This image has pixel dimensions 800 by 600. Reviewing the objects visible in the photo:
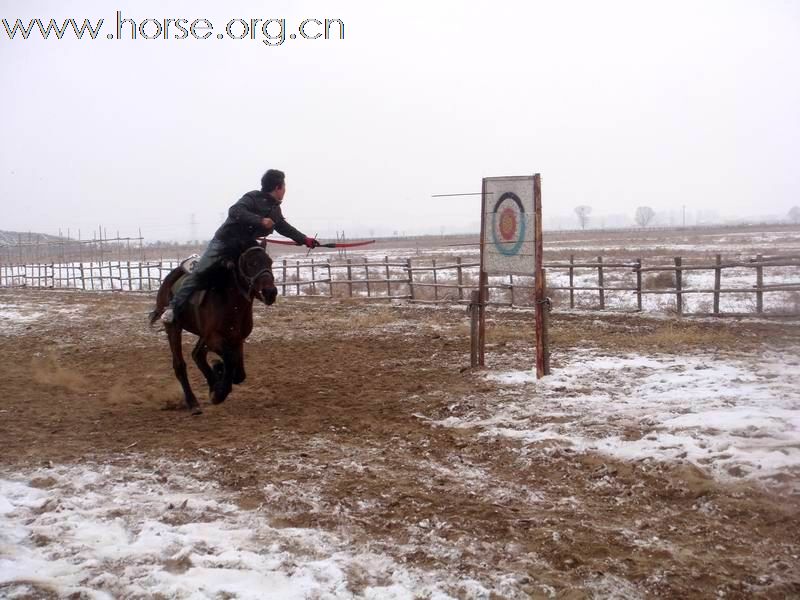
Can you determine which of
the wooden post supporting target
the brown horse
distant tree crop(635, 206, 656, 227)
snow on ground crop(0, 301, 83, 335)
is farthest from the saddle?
distant tree crop(635, 206, 656, 227)

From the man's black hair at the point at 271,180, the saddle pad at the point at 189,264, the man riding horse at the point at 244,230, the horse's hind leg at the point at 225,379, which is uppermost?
the man's black hair at the point at 271,180

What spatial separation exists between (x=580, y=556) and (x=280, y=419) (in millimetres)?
3827

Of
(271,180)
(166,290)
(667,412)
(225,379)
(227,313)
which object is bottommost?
(667,412)

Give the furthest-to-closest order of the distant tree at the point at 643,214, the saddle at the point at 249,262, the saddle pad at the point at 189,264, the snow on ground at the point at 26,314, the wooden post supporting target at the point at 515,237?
the distant tree at the point at 643,214, the snow on ground at the point at 26,314, the wooden post supporting target at the point at 515,237, the saddle pad at the point at 189,264, the saddle at the point at 249,262

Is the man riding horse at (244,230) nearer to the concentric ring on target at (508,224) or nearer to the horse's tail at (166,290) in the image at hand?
the horse's tail at (166,290)

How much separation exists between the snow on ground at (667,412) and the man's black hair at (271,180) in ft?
9.82

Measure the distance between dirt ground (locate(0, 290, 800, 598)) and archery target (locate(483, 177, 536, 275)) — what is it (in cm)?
147

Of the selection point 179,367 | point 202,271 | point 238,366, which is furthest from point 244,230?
point 179,367

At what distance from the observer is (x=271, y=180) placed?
22.8ft

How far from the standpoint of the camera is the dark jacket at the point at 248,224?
6.75 metres

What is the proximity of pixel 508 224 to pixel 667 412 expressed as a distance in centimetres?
339

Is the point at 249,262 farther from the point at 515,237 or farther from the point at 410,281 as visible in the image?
the point at 410,281

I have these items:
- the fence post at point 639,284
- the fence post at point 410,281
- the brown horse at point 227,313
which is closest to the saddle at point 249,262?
the brown horse at point 227,313

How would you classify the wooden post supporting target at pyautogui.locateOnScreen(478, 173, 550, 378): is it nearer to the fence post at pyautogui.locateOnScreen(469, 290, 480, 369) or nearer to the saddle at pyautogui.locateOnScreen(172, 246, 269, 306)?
the fence post at pyautogui.locateOnScreen(469, 290, 480, 369)
